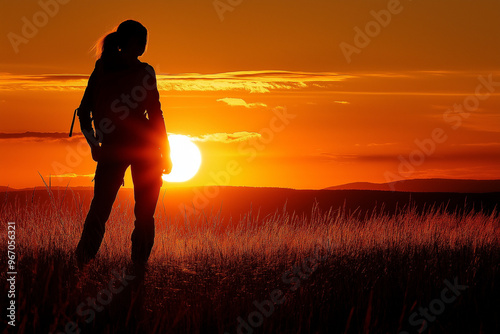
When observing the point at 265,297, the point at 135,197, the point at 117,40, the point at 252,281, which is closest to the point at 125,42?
the point at 117,40

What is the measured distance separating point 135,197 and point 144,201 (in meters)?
0.10

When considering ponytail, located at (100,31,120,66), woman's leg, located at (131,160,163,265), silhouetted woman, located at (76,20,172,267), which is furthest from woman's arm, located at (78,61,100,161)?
woman's leg, located at (131,160,163,265)

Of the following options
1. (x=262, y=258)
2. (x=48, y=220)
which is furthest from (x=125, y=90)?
(x=48, y=220)

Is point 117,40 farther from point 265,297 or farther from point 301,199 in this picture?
point 301,199

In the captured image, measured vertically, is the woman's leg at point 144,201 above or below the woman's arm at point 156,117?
below

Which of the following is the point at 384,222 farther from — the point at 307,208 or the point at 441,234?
the point at 307,208

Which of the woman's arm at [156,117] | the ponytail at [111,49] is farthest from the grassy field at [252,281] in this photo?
the ponytail at [111,49]

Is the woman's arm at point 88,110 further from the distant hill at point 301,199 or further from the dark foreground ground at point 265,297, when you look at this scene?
the distant hill at point 301,199

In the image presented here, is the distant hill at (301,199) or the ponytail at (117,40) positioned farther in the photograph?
the distant hill at (301,199)

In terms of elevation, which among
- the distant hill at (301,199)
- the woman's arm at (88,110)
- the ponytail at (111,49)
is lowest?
the woman's arm at (88,110)

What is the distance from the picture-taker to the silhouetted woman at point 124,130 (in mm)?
5742

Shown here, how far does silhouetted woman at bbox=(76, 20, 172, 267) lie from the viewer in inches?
226

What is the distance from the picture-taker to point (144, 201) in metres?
5.83

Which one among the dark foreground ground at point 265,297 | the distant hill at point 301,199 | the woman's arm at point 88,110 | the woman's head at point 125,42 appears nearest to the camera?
the dark foreground ground at point 265,297
